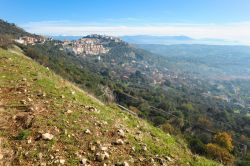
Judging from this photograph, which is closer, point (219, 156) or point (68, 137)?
point (68, 137)

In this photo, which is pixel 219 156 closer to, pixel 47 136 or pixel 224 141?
pixel 47 136

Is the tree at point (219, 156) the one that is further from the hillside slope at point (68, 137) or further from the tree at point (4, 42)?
the tree at point (4, 42)

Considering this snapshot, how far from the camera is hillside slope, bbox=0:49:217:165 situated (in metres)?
6.41

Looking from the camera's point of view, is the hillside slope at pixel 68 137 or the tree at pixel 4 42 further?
the tree at pixel 4 42

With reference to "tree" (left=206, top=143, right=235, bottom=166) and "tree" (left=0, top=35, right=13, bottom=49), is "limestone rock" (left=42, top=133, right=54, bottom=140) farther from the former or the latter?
"tree" (left=0, top=35, right=13, bottom=49)

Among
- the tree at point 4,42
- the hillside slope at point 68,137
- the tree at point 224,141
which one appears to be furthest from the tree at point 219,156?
the tree at point 4,42

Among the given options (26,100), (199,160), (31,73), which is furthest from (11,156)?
(31,73)

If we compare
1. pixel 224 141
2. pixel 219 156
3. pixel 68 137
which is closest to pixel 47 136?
pixel 68 137

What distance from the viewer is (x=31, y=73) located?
527 inches

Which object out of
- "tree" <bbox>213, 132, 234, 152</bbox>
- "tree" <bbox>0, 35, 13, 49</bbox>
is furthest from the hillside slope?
"tree" <bbox>213, 132, 234, 152</bbox>

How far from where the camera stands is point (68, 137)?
280 inches

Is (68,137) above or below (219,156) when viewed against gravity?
above

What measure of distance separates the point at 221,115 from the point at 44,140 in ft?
293

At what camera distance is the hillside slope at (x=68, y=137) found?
641 cm
